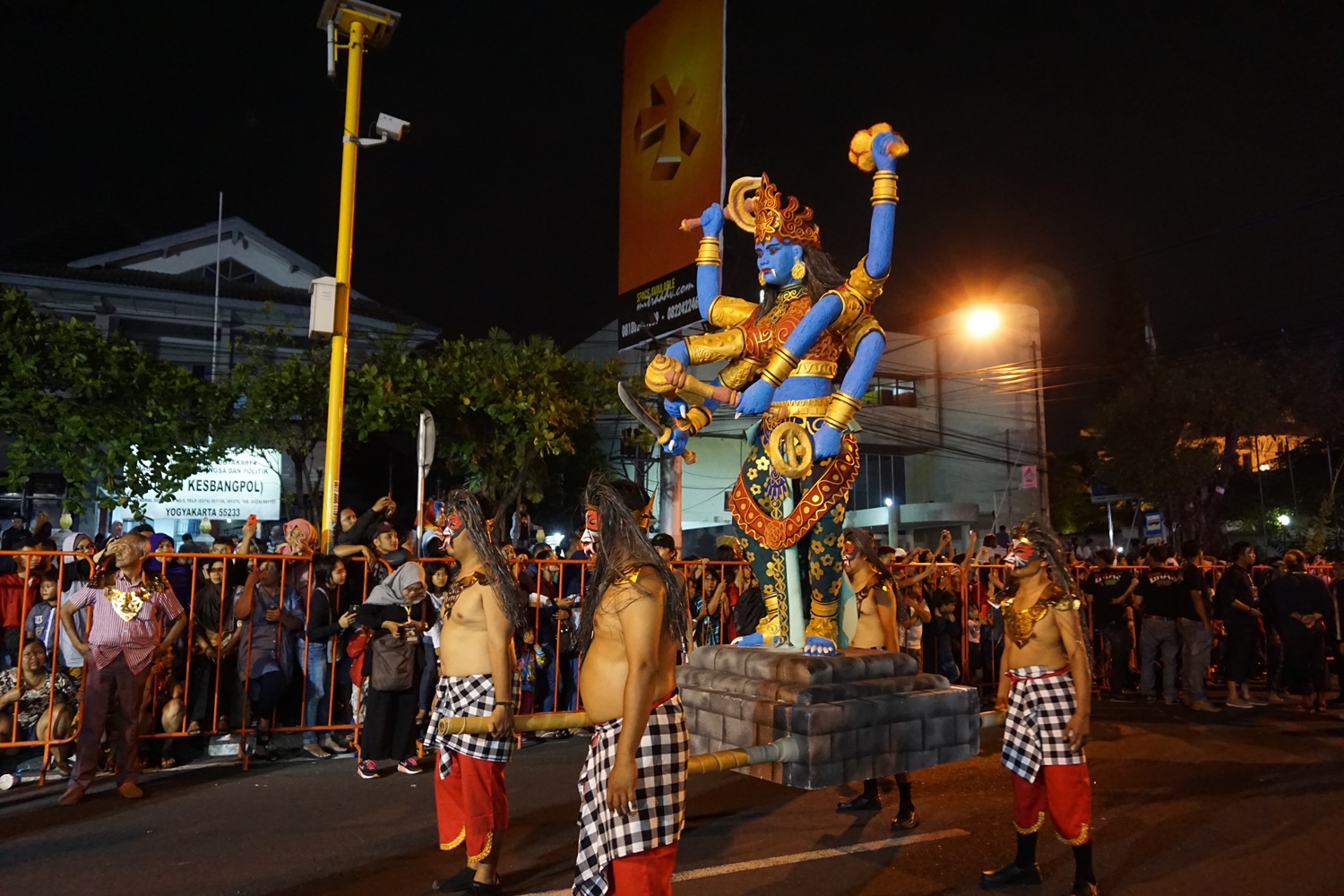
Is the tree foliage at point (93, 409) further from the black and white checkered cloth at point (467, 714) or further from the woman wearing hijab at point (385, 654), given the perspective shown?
the black and white checkered cloth at point (467, 714)

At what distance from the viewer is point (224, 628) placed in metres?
7.38

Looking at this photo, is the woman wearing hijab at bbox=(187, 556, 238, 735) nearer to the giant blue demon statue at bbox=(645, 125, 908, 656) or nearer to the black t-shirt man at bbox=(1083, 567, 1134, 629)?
the giant blue demon statue at bbox=(645, 125, 908, 656)

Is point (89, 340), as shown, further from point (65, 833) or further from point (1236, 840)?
point (1236, 840)

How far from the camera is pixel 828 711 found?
4.40m

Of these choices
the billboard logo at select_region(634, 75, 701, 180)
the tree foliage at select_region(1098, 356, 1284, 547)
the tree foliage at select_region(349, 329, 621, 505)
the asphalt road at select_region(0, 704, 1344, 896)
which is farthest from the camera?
the tree foliage at select_region(1098, 356, 1284, 547)

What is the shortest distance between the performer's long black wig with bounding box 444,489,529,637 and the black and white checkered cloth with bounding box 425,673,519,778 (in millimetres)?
344

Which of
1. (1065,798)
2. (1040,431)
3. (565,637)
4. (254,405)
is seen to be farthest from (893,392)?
(1065,798)

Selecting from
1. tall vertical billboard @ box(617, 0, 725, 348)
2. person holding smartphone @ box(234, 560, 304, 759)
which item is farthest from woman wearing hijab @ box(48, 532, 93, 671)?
tall vertical billboard @ box(617, 0, 725, 348)

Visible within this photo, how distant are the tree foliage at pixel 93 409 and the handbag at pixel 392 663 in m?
5.04

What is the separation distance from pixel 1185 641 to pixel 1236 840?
18.8 ft

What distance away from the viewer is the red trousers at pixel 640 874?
116 inches

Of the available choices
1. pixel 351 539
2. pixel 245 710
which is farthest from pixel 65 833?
pixel 351 539

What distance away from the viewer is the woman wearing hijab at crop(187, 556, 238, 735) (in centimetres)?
730


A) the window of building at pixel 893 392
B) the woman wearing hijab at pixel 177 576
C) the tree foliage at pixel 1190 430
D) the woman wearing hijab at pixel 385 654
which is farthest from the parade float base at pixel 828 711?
the window of building at pixel 893 392
